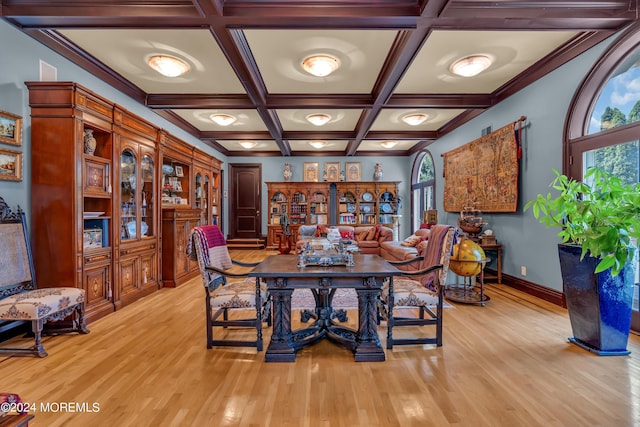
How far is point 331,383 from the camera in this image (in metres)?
2.12

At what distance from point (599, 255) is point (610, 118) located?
5.85ft

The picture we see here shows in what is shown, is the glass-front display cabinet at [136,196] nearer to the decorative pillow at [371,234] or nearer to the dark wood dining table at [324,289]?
the dark wood dining table at [324,289]

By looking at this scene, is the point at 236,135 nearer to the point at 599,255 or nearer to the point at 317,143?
the point at 317,143

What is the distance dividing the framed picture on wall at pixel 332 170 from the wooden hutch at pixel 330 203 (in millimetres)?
271

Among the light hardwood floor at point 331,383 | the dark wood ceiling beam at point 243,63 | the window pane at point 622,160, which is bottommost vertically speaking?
the light hardwood floor at point 331,383

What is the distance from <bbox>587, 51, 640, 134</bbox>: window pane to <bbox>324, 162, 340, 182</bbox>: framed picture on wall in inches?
259

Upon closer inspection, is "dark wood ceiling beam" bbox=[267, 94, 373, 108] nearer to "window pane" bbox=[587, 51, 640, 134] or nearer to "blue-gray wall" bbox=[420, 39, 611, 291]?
"blue-gray wall" bbox=[420, 39, 611, 291]

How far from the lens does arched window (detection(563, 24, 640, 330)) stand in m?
2.98

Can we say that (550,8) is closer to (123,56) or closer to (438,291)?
(438,291)

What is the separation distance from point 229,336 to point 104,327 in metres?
1.38

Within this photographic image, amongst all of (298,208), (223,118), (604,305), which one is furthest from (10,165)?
(298,208)

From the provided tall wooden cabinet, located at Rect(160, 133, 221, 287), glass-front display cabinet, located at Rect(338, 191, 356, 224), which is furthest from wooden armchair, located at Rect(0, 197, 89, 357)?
glass-front display cabinet, located at Rect(338, 191, 356, 224)

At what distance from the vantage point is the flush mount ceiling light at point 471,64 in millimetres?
3578

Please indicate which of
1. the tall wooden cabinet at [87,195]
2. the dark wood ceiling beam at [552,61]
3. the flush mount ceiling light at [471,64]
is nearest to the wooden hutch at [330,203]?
the dark wood ceiling beam at [552,61]
